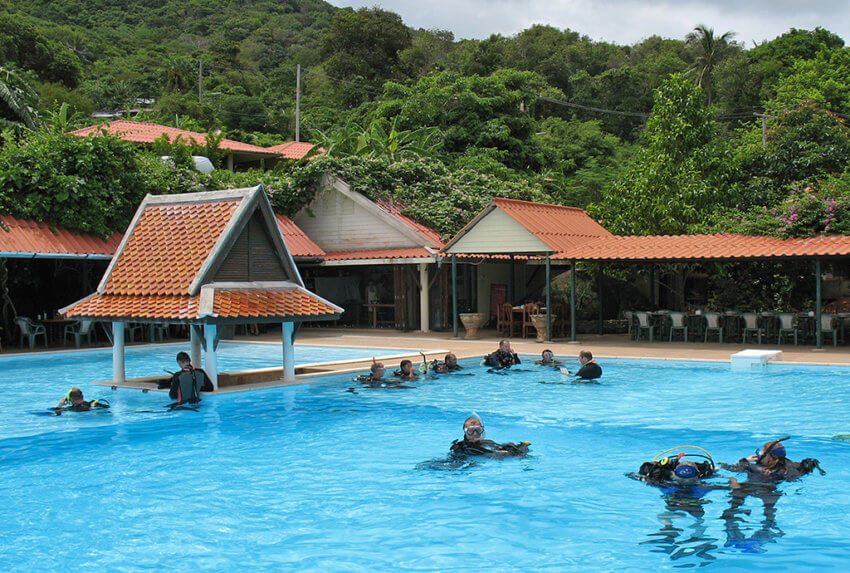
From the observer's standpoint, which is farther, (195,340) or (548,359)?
(548,359)

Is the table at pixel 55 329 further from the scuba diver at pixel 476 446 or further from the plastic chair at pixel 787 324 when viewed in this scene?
the plastic chair at pixel 787 324

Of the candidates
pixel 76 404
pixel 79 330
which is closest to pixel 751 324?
pixel 76 404

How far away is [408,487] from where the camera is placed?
8.93 meters

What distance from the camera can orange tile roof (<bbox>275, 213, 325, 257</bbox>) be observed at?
27.0 meters

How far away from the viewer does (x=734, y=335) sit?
22062mm

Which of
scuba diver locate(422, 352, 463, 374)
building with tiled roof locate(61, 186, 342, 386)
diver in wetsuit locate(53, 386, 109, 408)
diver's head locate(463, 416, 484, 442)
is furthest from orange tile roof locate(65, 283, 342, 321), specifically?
diver's head locate(463, 416, 484, 442)

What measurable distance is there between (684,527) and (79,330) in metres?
19.9

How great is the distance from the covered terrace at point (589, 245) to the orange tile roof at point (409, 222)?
3.14m

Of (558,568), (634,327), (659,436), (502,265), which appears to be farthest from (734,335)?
(558,568)

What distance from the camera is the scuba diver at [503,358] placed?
17.4m

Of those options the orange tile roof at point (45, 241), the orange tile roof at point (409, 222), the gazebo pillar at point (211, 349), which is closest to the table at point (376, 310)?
the orange tile roof at point (409, 222)

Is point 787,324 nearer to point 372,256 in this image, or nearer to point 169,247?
point 372,256

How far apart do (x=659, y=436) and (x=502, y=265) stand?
60.6 ft

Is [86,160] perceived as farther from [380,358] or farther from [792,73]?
[792,73]
